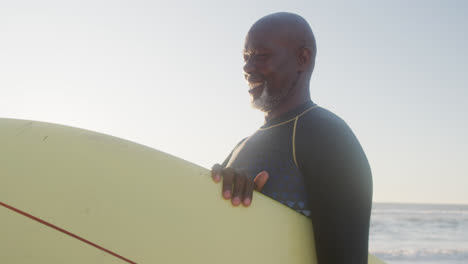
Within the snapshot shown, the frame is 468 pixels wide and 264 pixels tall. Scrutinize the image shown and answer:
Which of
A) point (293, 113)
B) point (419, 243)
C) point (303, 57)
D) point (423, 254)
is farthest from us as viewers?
point (419, 243)

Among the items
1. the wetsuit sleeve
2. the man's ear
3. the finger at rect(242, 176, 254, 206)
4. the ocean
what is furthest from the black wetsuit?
the ocean

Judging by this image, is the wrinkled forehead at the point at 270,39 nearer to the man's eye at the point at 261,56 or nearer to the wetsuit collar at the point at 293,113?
the man's eye at the point at 261,56

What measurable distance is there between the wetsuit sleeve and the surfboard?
0.43 ft

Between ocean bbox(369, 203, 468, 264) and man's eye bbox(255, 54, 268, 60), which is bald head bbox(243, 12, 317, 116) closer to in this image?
man's eye bbox(255, 54, 268, 60)

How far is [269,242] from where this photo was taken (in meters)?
1.42

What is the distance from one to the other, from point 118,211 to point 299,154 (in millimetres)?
598

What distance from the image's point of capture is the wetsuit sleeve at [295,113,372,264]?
1.33 meters

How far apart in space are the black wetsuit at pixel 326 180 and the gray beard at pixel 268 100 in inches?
6.7

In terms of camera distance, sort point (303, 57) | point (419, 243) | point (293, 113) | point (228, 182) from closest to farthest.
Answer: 1. point (228, 182)
2. point (293, 113)
3. point (303, 57)
4. point (419, 243)

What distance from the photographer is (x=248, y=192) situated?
1.39 metres

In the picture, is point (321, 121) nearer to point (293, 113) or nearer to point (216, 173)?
point (293, 113)

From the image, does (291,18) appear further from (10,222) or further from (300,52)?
(10,222)

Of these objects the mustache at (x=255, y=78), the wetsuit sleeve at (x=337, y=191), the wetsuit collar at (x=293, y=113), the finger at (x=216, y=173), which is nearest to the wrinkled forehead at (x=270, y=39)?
the mustache at (x=255, y=78)

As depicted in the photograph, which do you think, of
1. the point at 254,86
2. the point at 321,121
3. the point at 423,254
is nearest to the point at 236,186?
the point at 321,121
